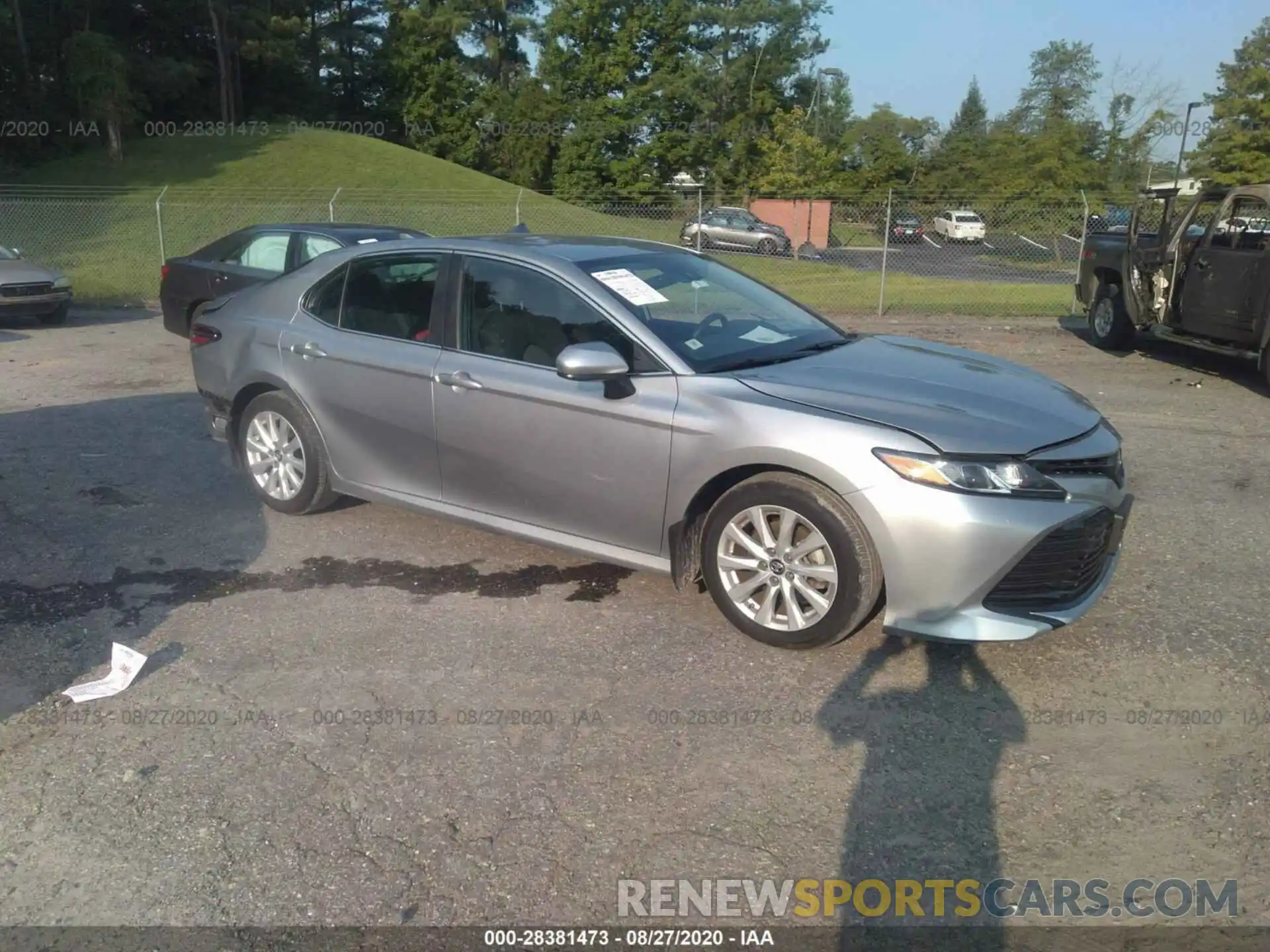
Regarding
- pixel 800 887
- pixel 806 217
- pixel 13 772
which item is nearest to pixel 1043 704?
pixel 800 887

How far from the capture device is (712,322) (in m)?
4.93

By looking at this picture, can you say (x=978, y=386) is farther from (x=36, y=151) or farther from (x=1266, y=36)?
(x=1266, y=36)

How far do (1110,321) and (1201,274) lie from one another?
2.21 meters

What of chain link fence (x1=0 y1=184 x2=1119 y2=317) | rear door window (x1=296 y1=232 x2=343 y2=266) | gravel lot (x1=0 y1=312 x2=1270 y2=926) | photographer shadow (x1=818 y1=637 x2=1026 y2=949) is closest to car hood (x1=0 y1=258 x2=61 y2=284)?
chain link fence (x1=0 y1=184 x2=1119 y2=317)

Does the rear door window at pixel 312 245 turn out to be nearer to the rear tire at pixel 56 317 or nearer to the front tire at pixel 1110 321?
the rear tire at pixel 56 317

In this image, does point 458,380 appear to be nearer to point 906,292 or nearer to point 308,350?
point 308,350

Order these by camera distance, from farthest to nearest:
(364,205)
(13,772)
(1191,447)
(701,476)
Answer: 1. (364,205)
2. (1191,447)
3. (701,476)
4. (13,772)

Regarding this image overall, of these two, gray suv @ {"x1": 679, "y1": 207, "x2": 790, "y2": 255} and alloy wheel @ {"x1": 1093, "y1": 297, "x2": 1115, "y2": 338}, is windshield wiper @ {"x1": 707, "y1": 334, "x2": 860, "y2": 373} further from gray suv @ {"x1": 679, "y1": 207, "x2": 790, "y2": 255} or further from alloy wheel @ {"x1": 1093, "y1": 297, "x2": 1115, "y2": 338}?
gray suv @ {"x1": 679, "y1": 207, "x2": 790, "y2": 255}

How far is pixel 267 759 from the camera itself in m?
3.58

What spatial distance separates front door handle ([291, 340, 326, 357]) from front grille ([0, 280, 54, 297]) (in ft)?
33.1

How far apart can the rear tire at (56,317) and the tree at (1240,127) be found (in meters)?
36.0

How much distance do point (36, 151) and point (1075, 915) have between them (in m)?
48.1

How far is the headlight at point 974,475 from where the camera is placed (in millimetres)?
3863

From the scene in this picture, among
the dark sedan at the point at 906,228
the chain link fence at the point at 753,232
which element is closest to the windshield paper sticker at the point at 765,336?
the chain link fence at the point at 753,232
